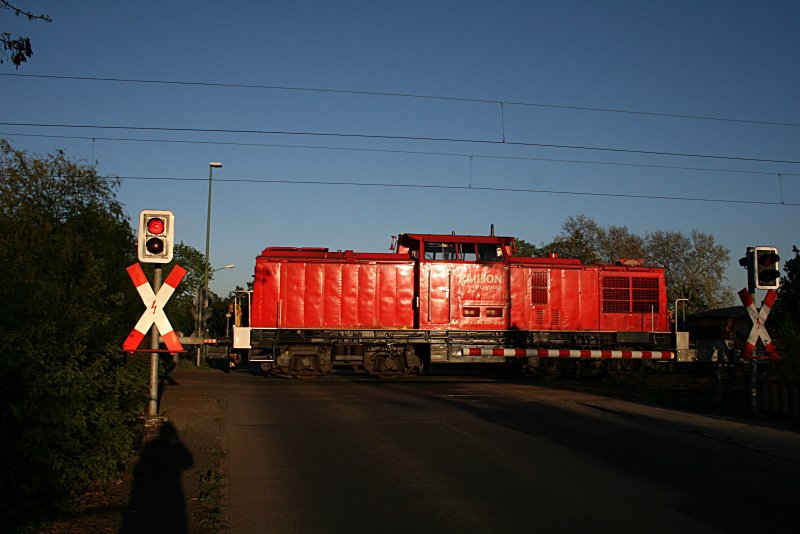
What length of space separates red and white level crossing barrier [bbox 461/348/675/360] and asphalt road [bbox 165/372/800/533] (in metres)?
5.70

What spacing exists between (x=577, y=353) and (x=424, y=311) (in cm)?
465

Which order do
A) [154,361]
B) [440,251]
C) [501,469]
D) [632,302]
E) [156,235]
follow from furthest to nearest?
1. [632,302]
2. [440,251]
3. [156,235]
4. [154,361]
5. [501,469]

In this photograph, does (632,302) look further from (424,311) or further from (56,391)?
(56,391)

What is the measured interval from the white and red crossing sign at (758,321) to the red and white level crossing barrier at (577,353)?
7.26m

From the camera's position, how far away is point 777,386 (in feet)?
40.9

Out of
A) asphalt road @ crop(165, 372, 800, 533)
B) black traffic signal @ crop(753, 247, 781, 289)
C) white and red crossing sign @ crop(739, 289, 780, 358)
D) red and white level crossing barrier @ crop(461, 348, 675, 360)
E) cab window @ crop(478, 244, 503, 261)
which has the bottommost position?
asphalt road @ crop(165, 372, 800, 533)

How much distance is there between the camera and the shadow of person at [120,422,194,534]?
18.6 feet

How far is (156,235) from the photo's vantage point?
963cm

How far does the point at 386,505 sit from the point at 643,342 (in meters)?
17.0

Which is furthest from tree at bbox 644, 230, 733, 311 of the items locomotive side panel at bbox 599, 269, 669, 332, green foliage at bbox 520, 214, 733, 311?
locomotive side panel at bbox 599, 269, 669, 332

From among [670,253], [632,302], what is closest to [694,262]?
[670,253]

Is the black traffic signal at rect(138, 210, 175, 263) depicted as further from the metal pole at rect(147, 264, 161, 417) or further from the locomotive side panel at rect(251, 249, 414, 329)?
the locomotive side panel at rect(251, 249, 414, 329)

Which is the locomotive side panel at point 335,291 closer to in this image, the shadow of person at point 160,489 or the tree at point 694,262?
the shadow of person at point 160,489

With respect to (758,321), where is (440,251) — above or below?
above
